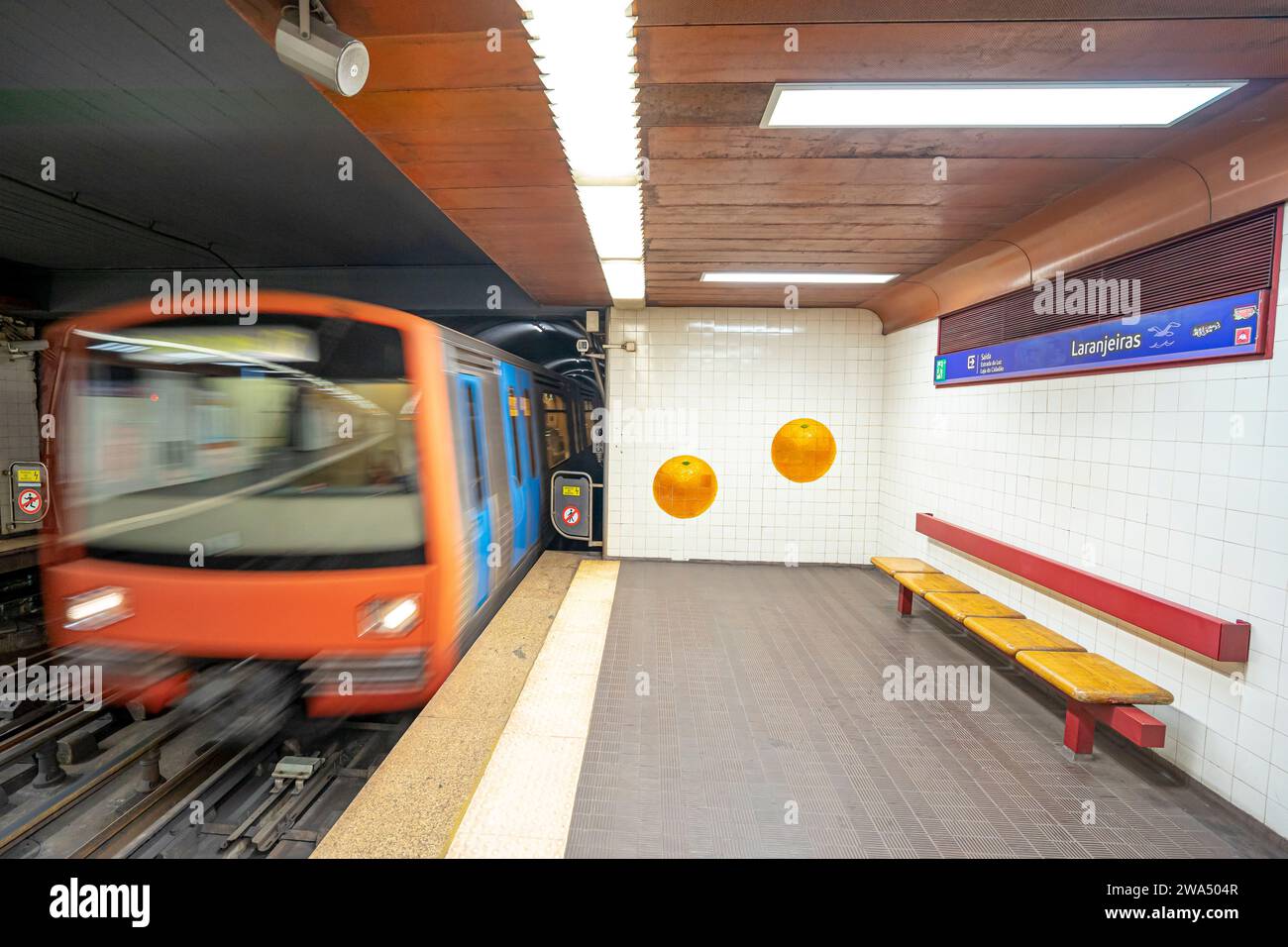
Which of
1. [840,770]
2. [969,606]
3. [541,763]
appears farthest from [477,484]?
[969,606]

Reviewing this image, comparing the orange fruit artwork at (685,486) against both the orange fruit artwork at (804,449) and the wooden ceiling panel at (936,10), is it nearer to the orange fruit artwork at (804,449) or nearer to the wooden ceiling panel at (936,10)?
the orange fruit artwork at (804,449)

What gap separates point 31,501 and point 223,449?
20.3 ft

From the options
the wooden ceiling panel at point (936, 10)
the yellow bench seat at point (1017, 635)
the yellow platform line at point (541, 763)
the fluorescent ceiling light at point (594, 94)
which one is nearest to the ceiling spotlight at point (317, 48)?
the fluorescent ceiling light at point (594, 94)

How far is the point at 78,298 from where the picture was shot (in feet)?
24.1

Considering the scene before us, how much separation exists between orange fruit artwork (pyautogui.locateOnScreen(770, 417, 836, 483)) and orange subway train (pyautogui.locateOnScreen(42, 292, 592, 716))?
14.5 feet

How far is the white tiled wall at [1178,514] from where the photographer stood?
2336 millimetres

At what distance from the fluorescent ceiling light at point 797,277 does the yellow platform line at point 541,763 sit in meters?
Answer: 3.17

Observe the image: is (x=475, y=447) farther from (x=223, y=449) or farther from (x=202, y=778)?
(x=202, y=778)

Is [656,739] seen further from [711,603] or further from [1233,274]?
[1233,274]

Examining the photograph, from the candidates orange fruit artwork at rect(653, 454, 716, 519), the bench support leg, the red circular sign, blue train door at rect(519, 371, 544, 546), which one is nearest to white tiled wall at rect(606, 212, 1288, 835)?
orange fruit artwork at rect(653, 454, 716, 519)

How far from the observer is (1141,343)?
3033 millimetres

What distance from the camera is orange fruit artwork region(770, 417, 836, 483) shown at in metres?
6.46

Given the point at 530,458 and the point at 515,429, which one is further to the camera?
the point at 530,458

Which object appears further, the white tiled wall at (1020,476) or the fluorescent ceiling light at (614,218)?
the fluorescent ceiling light at (614,218)
